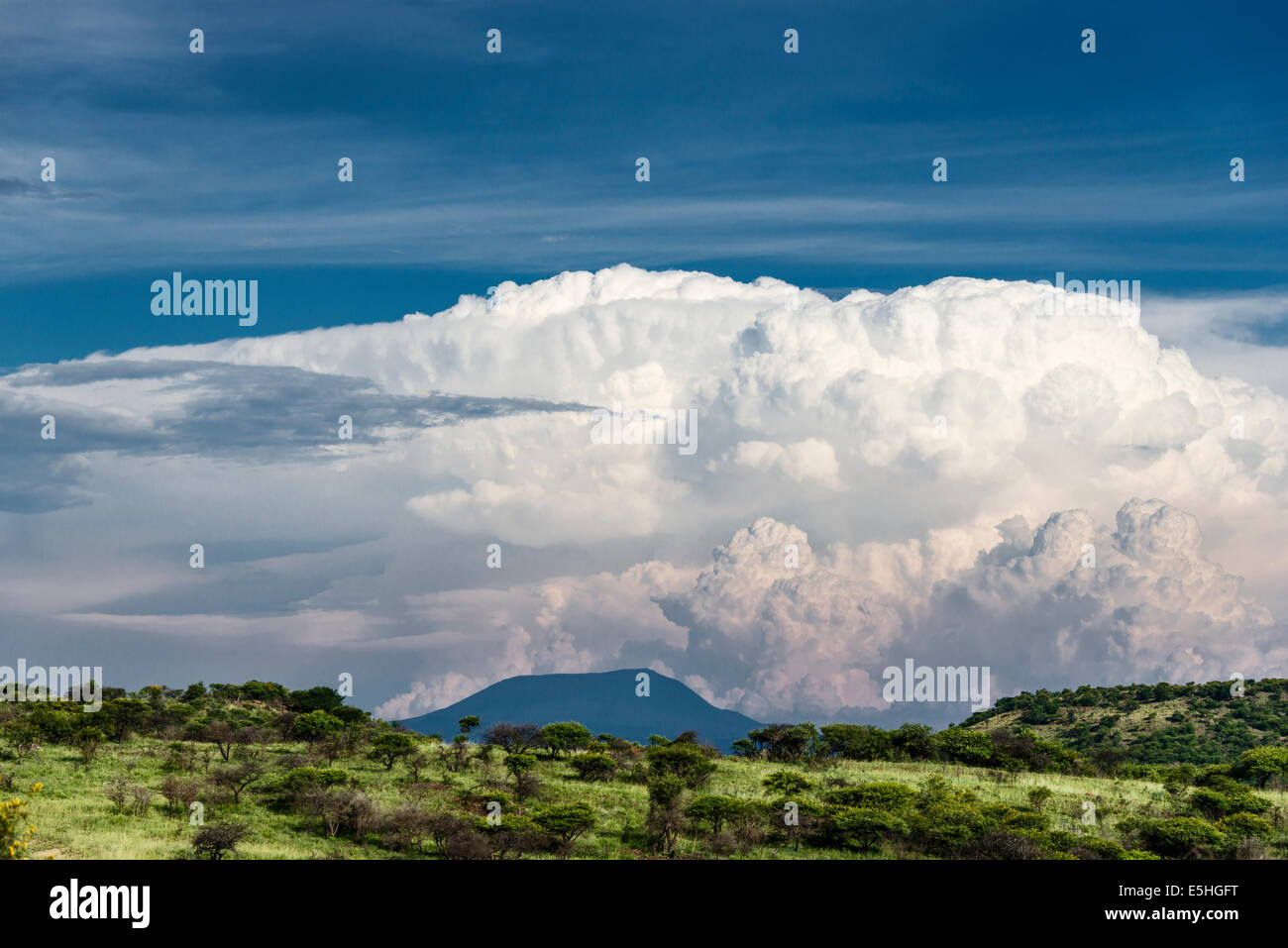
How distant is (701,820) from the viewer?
53344 mm

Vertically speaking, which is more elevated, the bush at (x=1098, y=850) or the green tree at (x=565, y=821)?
the green tree at (x=565, y=821)

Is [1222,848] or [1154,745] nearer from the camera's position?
[1222,848]

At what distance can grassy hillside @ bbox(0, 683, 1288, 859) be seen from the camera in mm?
48531

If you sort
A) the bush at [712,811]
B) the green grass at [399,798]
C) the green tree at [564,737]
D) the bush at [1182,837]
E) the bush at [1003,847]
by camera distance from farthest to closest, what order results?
the green tree at [564,737] → the bush at [712,811] → the bush at [1182,837] → the bush at [1003,847] → the green grass at [399,798]

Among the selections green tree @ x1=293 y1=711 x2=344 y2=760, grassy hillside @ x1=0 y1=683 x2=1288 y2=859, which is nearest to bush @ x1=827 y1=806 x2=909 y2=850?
grassy hillside @ x1=0 y1=683 x2=1288 y2=859

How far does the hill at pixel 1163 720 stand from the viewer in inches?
4296

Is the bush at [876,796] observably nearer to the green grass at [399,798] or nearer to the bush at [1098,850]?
the green grass at [399,798]

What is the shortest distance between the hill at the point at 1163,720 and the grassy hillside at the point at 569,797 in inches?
1273

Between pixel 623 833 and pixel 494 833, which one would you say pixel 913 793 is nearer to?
pixel 623 833

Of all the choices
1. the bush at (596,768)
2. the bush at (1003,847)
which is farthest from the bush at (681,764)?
the bush at (1003,847)

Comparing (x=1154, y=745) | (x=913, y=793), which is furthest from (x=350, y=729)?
(x=1154, y=745)

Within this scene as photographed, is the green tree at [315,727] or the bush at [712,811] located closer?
the bush at [712,811]

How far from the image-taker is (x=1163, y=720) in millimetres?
119125

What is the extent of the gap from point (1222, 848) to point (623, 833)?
27096 millimetres
